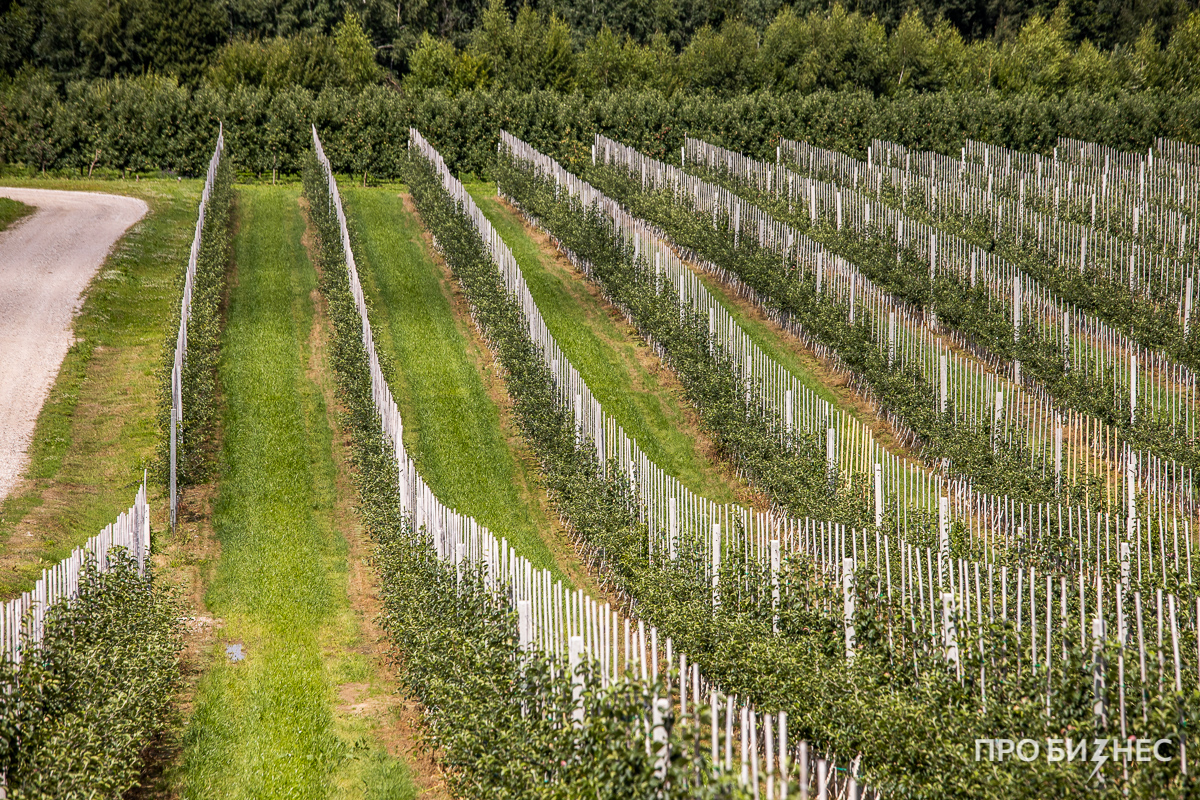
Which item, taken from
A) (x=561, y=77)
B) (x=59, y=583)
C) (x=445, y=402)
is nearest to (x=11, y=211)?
(x=445, y=402)

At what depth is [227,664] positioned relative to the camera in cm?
1491

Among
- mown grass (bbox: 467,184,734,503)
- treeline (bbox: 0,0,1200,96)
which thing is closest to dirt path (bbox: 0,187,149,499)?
mown grass (bbox: 467,184,734,503)

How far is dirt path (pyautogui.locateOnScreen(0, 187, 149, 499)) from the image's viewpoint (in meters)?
21.5

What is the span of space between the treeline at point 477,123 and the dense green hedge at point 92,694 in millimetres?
34720

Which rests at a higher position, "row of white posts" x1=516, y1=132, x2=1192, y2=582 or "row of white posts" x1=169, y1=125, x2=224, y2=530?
"row of white posts" x1=169, y1=125, x2=224, y2=530

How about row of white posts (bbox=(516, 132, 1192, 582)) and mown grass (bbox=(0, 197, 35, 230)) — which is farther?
mown grass (bbox=(0, 197, 35, 230))

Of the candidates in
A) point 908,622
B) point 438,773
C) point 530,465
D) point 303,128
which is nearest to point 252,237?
point 303,128

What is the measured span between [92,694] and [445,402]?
13.6 meters

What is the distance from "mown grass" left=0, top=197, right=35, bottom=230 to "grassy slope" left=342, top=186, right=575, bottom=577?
445 inches

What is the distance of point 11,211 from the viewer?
3669cm

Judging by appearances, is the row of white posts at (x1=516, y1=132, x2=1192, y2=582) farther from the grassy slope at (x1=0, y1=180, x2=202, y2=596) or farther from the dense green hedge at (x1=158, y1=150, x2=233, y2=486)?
the grassy slope at (x1=0, y1=180, x2=202, y2=596)

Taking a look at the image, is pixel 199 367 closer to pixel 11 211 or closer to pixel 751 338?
pixel 751 338

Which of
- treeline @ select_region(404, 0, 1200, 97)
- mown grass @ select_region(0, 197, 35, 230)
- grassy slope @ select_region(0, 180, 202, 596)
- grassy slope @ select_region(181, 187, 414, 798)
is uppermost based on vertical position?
treeline @ select_region(404, 0, 1200, 97)

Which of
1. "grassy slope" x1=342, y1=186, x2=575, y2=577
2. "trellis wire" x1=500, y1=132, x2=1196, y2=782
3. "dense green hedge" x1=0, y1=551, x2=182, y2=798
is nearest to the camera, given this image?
"dense green hedge" x1=0, y1=551, x2=182, y2=798
